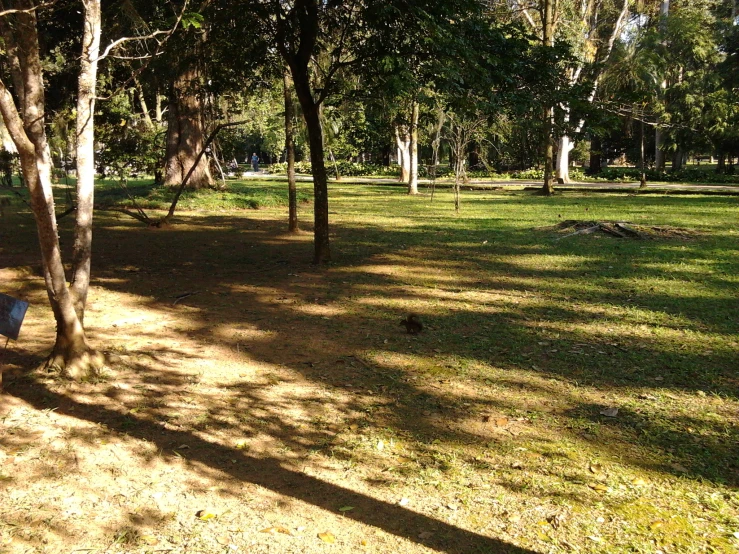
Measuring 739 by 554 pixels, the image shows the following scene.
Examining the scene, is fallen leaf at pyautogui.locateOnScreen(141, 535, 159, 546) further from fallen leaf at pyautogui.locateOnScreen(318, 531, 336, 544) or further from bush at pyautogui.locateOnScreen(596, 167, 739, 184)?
bush at pyautogui.locateOnScreen(596, 167, 739, 184)

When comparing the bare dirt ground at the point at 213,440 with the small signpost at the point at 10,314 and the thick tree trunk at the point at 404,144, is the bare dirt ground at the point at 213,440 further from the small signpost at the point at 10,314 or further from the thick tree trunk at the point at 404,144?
the thick tree trunk at the point at 404,144

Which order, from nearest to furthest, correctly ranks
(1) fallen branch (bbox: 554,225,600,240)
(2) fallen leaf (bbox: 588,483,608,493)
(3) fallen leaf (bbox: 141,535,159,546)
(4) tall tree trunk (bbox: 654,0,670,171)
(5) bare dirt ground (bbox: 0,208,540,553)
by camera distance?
(3) fallen leaf (bbox: 141,535,159,546) < (5) bare dirt ground (bbox: 0,208,540,553) < (2) fallen leaf (bbox: 588,483,608,493) < (1) fallen branch (bbox: 554,225,600,240) < (4) tall tree trunk (bbox: 654,0,670,171)

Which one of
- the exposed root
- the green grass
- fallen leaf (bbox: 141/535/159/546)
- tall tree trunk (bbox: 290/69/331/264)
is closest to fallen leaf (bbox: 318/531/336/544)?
fallen leaf (bbox: 141/535/159/546)

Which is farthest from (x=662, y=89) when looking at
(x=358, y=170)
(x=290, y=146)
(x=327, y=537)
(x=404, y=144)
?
(x=327, y=537)

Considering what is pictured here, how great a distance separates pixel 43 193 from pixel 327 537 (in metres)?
3.50

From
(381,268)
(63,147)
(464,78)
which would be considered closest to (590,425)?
(464,78)

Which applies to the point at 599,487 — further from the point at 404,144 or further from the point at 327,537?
the point at 404,144

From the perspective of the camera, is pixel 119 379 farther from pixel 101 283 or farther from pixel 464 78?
pixel 464 78

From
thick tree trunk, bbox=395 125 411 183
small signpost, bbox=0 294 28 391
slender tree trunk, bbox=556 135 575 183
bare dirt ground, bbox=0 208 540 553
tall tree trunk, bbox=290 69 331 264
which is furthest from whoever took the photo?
slender tree trunk, bbox=556 135 575 183

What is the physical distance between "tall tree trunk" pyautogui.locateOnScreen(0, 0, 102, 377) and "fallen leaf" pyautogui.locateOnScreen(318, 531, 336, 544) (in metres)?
3.01

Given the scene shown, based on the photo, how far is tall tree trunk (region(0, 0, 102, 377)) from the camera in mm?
5297

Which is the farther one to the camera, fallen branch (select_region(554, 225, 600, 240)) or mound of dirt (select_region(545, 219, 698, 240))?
fallen branch (select_region(554, 225, 600, 240))

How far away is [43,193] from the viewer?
535 cm

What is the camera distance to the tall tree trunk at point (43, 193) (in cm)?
530
